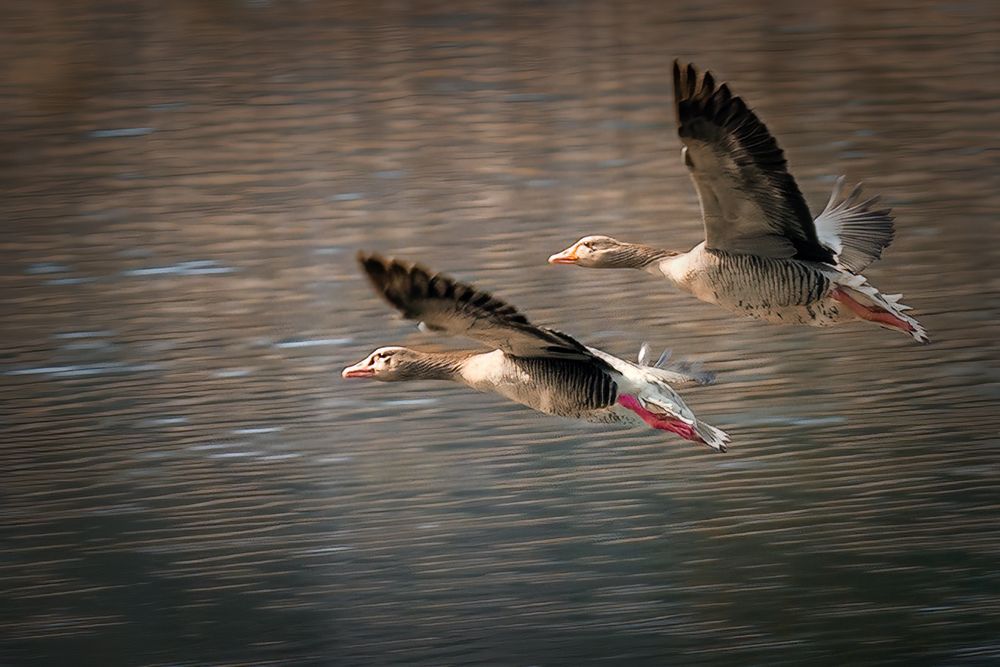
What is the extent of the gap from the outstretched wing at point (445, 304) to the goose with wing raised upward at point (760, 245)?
54cm

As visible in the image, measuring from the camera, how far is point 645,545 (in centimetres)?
442

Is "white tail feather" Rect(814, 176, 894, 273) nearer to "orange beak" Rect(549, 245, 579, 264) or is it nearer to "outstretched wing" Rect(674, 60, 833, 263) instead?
"outstretched wing" Rect(674, 60, 833, 263)

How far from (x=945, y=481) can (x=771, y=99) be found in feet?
4.72

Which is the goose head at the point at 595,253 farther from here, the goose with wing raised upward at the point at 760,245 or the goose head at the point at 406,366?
the goose head at the point at 406,366

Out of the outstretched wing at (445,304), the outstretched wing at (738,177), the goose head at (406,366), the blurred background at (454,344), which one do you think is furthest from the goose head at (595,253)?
the blurred background at (454,344)

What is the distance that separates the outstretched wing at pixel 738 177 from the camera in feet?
10.6

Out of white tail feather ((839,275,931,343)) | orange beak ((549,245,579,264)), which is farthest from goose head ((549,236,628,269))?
white tail feather ((839,275,931,343))

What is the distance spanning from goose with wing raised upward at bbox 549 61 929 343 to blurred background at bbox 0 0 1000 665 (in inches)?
34.9

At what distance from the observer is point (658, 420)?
349 centimetres

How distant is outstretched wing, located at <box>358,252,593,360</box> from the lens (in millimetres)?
2818

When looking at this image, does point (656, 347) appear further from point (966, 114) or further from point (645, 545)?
point (966, 114)

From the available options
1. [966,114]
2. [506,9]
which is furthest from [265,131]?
[966,114]

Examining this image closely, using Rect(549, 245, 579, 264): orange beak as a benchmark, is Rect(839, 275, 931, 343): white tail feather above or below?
below

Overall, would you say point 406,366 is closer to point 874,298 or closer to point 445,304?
point 445,304
